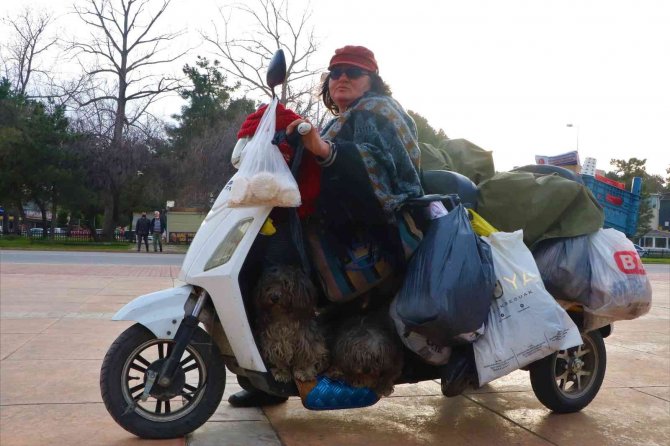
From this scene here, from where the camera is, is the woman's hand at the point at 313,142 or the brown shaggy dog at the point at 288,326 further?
the brown shaggy dog at the point at 288,326

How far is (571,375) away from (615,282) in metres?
0.73

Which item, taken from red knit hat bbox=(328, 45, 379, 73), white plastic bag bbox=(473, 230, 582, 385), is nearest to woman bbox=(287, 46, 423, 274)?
red knit hat bbox=(328, 45, 379, 73)

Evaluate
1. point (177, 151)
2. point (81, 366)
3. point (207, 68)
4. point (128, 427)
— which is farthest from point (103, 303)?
point (207, 68)

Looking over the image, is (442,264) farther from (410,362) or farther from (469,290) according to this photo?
(410,362)

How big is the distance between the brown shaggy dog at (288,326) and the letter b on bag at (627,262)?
164 centimetres

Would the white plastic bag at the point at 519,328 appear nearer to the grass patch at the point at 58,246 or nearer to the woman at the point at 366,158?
the woman at the point at 366,158

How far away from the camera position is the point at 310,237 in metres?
3.14

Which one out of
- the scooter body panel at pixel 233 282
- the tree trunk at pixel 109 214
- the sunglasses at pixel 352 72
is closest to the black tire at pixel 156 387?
the scooter body panel at pixel 233 282

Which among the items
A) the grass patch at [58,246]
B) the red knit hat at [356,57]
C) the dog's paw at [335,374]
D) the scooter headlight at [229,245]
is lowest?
the grass patch at [58,246]

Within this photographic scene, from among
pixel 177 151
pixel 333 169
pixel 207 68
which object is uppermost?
pixel 207 68

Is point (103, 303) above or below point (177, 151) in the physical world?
below

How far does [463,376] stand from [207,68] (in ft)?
138

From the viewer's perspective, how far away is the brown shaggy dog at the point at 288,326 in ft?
9.66

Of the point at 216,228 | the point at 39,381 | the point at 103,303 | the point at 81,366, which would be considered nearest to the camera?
the point at 216,228
